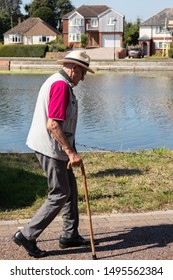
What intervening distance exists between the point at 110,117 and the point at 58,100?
18.2m

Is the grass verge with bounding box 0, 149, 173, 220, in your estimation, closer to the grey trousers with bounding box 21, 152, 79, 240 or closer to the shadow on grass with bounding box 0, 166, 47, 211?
the shadow on grass with bounding box 0, 166, 47, 211

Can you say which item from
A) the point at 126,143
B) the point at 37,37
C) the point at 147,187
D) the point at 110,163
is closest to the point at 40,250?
the point at 147,187

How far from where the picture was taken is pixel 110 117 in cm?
2312

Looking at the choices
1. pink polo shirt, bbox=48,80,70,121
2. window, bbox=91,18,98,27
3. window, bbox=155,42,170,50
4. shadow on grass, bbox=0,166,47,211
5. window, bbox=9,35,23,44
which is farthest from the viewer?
window, bbox=9,35,23,44

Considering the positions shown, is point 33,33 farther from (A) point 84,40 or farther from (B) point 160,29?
(B) point 160,29

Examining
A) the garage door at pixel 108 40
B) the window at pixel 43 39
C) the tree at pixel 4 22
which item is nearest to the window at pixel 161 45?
the garage door at pixel 108 40

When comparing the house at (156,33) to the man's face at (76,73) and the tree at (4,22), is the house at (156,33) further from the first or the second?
the man's face at (76,73)

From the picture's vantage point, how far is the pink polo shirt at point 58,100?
196 inches

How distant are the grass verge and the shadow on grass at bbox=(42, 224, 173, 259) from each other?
0.77 metres

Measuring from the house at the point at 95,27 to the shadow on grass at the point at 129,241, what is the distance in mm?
80895

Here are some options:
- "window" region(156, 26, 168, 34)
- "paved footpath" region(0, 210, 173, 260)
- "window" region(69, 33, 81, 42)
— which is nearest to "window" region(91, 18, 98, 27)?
"window" region(69, 33, 81, 42)

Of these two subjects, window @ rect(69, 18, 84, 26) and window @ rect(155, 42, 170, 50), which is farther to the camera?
window @ rect(69, 18, 84, 26)

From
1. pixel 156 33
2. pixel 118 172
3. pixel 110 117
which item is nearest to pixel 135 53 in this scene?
pixel 156 33

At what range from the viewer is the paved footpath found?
5.30 meters
